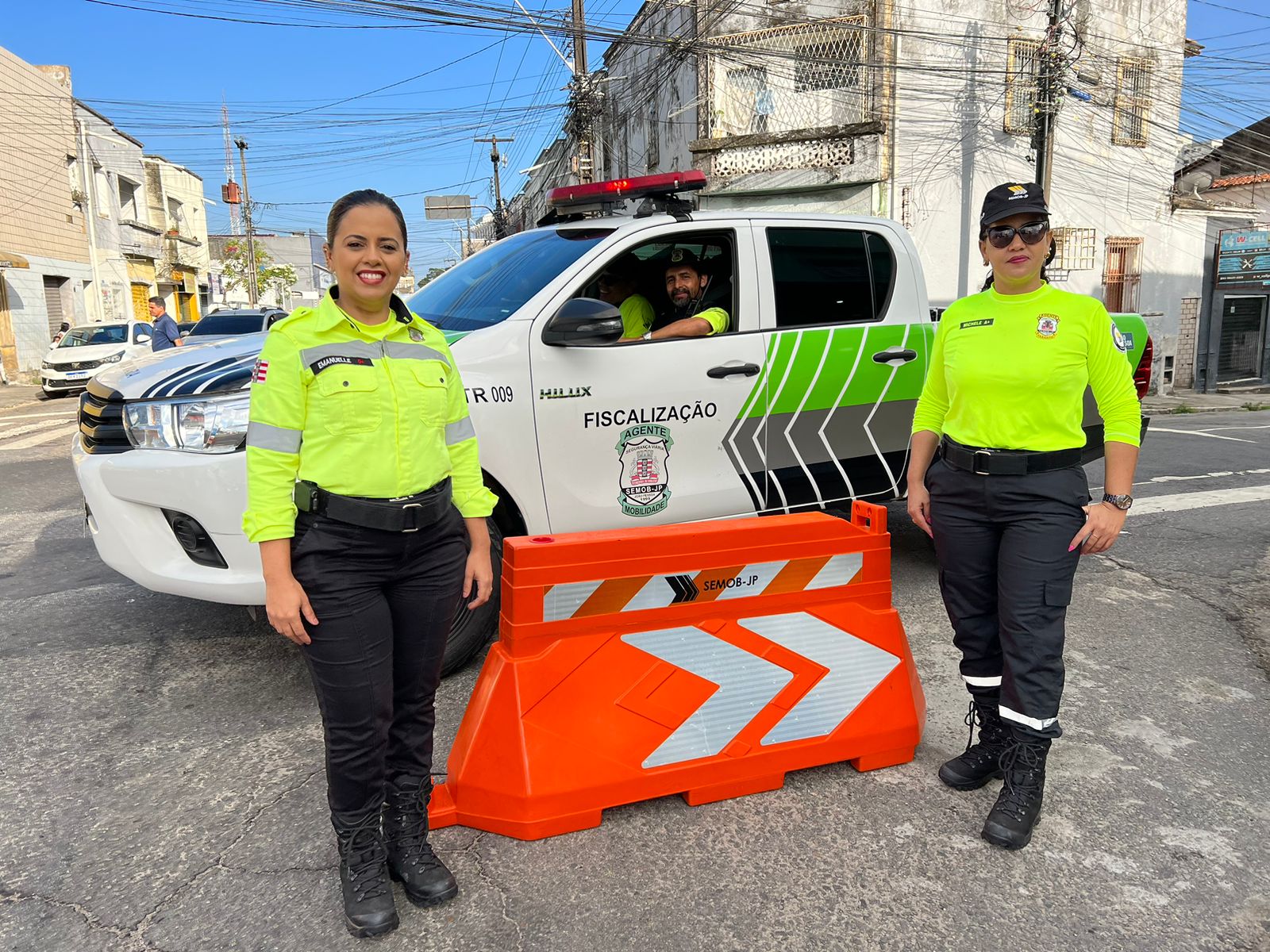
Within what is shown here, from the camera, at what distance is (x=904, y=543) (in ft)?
18.9

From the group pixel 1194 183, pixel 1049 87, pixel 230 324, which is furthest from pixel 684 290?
pixel 1194 183

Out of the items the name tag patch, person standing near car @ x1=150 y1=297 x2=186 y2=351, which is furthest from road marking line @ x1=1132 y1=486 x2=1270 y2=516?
person standing near car @ x1=150 y1=297 x2=186 y2=351

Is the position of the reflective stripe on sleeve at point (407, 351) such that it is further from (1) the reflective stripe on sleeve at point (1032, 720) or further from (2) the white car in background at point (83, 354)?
(2) the white car in background at point (83, 354)

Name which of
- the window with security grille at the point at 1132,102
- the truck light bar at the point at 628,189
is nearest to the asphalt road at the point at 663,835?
the truck light bar at the point at 628,189

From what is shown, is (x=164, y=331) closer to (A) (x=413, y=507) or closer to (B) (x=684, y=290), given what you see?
(B) (x=684, y=290)

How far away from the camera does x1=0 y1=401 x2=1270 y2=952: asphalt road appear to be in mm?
2246

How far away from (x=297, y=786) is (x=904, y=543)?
4.10m

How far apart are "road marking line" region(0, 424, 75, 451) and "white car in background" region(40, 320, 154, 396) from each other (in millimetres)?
5952

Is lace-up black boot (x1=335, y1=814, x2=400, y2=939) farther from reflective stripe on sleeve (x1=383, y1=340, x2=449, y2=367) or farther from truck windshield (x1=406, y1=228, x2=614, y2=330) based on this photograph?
truck windshield (x1=406, y1=228, x2=614, y2=330)

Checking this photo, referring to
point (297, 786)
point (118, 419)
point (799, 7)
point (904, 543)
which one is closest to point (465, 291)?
point (118, 419)

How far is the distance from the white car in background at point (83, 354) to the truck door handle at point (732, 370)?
17.3m

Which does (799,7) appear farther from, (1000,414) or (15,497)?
(1000,414)

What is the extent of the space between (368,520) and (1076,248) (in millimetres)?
22205

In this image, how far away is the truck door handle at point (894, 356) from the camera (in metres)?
4.43
